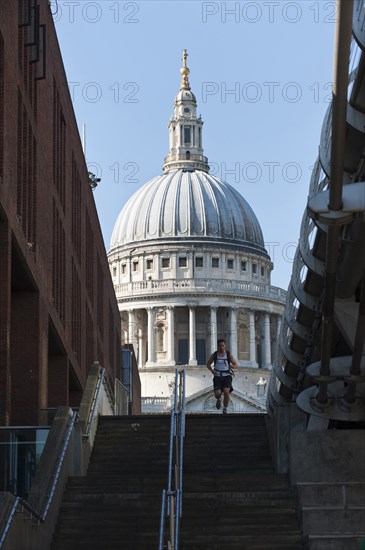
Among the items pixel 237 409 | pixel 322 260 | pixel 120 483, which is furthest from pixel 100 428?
pixel 237 409

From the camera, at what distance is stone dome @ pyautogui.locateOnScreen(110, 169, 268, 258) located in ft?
497

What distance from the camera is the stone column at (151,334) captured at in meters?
143

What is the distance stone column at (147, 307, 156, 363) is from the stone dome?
8235mm

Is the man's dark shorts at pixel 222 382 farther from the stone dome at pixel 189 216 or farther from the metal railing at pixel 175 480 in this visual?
the stone dome at pixel 189 216

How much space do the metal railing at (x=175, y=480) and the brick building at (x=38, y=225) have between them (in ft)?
9.10

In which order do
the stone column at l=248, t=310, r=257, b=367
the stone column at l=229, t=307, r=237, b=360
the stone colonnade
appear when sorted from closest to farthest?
the stone column at l=248, t=310, r=257, b=367 → the stone column at l=229, t=307, r=237, b=360 → the stone colonnade

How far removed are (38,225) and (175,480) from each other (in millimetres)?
8224

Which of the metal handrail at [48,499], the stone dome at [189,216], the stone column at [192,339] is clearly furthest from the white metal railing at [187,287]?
the metal handrail at [48,499]

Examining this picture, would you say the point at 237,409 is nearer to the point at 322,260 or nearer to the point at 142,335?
the point at 142,335

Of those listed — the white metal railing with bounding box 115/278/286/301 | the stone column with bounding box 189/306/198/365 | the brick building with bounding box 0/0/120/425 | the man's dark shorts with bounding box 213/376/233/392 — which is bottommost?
the man's dark shorts with bounding box 213/376/233/392

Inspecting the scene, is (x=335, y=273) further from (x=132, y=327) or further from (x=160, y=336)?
(x=160, y=336)

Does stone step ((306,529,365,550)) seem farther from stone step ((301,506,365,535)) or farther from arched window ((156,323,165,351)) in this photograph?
arched window ((156,323,165,351))

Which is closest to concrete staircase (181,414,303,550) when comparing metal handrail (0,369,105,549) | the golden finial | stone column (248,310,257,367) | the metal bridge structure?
the metal bridge structure

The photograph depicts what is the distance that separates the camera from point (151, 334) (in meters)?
144
